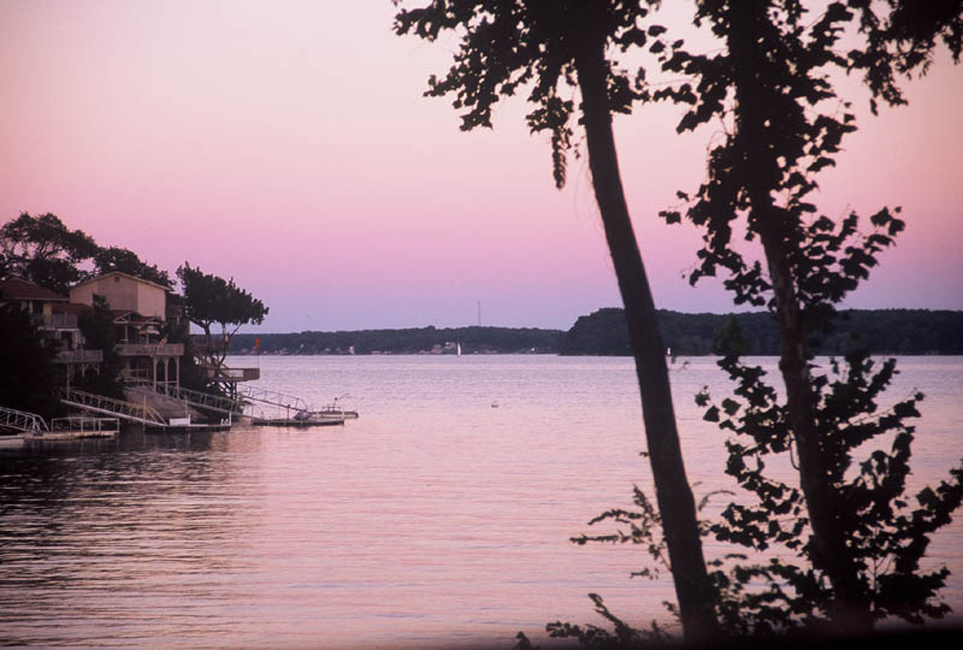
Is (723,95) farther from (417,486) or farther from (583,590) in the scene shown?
(417,486)

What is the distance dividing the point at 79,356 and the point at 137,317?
675 inches

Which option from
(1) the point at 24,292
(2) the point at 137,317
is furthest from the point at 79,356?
(2) the point at 137,317

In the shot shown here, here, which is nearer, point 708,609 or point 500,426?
point 708,609

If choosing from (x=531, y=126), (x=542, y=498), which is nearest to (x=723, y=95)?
(x=531, y=126)

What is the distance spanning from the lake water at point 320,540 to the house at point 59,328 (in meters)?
6.36

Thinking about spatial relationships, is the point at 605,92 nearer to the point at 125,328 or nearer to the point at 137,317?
the point at 125,328

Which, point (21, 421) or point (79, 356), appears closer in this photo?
point (21, 421)

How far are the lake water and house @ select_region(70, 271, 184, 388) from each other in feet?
42.1

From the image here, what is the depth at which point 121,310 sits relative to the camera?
297 ft

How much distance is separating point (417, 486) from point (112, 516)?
50.4 ft

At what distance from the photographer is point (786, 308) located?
945cm

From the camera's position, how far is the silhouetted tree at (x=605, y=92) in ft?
30.0

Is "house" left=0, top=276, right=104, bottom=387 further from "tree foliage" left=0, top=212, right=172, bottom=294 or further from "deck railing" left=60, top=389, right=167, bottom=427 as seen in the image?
"tree foliage" left=0, top=212, right=172, bottom=294

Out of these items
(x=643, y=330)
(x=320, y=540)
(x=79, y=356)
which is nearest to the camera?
(x=643, y=330)
